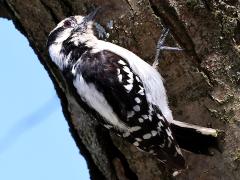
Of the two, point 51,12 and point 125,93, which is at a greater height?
point 51,12

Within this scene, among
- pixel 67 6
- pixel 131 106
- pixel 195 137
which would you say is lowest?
pixel 195 137

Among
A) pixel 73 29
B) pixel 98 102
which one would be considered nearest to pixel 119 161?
pixel 98 102

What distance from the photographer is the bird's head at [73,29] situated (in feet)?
9.17

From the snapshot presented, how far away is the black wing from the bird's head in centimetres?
24

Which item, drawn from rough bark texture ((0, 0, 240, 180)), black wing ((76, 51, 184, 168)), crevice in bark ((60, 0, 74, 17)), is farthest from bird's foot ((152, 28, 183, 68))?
crevice in bark ((60, 0, 74, 17))

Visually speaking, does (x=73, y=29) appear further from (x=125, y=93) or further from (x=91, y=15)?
(x=125, y=93)

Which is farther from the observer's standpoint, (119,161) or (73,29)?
(73,29)

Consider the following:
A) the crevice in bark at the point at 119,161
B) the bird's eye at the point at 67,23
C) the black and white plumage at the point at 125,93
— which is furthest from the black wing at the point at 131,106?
the bird's eye at the point at 67,23

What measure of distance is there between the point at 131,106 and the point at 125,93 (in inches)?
3.3

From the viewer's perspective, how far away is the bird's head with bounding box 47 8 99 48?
2.79 m

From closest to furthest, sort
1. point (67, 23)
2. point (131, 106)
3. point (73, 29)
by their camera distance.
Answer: point (131, 106)
point (67, 23)
point (73, 29)

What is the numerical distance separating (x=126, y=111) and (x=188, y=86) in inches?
13.9

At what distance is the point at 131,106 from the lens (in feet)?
8.77

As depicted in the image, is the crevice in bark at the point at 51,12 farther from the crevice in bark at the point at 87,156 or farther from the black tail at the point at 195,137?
the black tail at the point at 195,137
